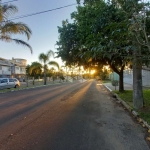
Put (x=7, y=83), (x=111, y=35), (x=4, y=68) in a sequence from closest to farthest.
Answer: (x=111, y=35) → (x=7, y=83) → (x=4, y=68)

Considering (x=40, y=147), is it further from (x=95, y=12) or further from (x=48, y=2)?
(x=48, y=2)

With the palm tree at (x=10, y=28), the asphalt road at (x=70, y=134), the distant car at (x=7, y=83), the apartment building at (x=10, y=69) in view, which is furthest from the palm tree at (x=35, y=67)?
the asphalt road at (x=70, y=134)

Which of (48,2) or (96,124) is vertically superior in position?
(48,2)

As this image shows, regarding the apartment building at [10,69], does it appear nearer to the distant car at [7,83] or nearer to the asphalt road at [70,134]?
the distant car at [7,83]

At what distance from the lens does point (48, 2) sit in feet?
43.1

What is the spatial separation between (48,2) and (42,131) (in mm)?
10832

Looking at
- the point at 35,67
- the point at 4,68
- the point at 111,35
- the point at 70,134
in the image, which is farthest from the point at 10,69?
the point at 70,134

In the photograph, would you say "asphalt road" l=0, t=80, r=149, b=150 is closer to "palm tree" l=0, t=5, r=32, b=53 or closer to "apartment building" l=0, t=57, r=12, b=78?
"palm tree" l=0, t=5, r=32, b=53

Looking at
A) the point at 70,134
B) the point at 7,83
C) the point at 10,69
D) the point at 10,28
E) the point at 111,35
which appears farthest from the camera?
the point at 10,69

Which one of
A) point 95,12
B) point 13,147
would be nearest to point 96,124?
point 13,147

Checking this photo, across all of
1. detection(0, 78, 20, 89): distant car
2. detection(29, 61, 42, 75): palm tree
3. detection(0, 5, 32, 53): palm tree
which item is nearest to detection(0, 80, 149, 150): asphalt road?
detection(0, 5, 32, 53): palm tree

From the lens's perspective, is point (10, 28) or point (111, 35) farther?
point (10, 28)

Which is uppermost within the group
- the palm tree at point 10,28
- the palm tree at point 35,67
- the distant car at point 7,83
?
the palm tree at point 10,28

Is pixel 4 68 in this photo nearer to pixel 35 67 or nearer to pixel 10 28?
pixel 35 67
